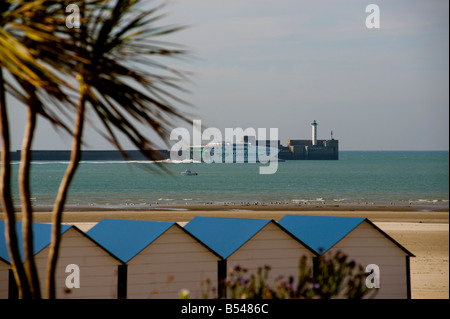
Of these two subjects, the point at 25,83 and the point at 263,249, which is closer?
the point at 25,83

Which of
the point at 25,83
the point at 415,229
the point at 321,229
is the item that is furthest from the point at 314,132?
the point at 25,83

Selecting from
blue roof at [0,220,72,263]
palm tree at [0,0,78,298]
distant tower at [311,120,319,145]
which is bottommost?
blue roof at [0,220,72,263]

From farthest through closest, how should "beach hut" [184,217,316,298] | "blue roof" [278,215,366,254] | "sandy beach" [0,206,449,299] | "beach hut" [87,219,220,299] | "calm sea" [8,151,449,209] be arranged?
"calm sea" [8,151,449,209] < "sandy beach" [0,206,449,299] < "blue roof" [278,215,366,254] < "beach hut" [184,217,316,298] < "beach hut" [87,219,220,299]

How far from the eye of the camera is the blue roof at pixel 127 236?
8.25 meters

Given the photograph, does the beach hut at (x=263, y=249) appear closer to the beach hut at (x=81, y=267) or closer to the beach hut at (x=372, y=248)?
the beach hut at (x=372, y=248)

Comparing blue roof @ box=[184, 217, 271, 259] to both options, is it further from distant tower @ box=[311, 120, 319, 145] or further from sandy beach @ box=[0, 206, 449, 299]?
distant tower @ box=[311, 120, 319, 145]

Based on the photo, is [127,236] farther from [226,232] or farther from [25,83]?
[25,83]

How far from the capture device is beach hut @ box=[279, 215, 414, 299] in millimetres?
8852

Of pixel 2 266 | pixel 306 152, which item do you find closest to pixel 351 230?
pixel 2 266

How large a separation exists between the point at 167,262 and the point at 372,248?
309 cm

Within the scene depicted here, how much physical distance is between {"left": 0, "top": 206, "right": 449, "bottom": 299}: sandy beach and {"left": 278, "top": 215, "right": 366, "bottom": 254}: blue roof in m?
1.45

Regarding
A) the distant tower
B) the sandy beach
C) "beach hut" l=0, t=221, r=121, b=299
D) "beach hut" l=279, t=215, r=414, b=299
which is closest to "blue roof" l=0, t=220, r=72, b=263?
"beach hut" l=0, t=221, r=121, b=299

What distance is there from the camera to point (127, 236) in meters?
8.72
